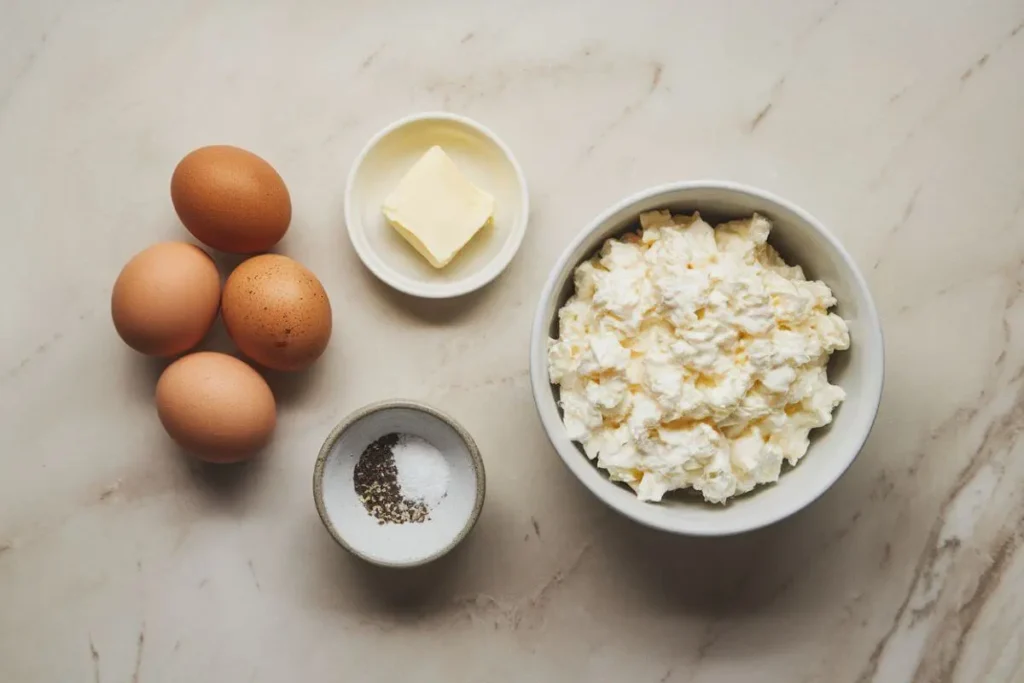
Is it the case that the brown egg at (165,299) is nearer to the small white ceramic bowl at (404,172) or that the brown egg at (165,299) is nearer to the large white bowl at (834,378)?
the small white ceramic bowl at (404,172)

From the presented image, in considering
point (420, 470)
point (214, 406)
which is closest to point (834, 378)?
point (420, 470)

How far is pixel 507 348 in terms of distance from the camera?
1.42 m

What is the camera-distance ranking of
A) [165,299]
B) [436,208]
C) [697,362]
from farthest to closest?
[436,208]
[165,299]
[697,362]

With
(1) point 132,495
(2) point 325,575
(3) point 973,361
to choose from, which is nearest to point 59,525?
(1) point 132,495

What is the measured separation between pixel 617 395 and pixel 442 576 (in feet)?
1.68

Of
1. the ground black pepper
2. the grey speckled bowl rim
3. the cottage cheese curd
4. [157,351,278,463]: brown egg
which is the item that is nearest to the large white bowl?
the cottage cheese curd

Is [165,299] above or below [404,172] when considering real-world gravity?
below

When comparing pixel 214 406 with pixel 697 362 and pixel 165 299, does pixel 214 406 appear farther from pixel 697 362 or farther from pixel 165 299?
pixel 697 362

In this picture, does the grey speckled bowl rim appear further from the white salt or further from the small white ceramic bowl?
the small white ceramic bowl

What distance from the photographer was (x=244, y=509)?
1.44m

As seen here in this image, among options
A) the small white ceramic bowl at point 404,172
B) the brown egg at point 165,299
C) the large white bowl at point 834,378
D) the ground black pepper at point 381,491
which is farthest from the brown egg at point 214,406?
the large white bowl at point 834,378

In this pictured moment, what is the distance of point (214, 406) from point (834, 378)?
2.94ft

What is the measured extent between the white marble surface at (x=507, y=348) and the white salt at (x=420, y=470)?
81mm

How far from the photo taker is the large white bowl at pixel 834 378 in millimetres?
1146
